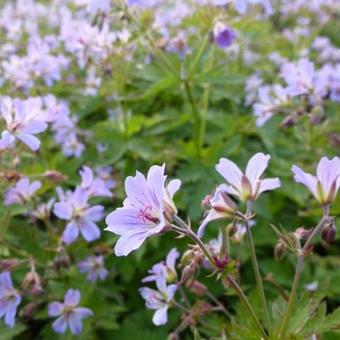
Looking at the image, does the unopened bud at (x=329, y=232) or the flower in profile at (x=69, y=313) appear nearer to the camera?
the unopened bud at (x=329, y=232)

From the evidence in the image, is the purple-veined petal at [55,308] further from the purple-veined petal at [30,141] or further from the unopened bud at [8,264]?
the purple-veined petal at [30,141]

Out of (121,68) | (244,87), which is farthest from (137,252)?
(244,87)

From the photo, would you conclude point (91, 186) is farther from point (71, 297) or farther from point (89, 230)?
point (71, 297)

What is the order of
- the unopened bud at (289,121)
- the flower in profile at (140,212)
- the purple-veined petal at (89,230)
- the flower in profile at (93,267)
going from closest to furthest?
1. the flower in profile at (140,212)
2. the purple-veined petal at (89,230)
3. the flower in profile at (93,267)
4. the unopened bud at (289,121)

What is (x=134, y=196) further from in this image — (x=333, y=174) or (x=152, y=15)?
(x=152, y=15)

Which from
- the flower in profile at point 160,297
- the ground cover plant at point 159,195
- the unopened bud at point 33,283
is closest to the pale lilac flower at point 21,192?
the ground cover plant at point 159,195
